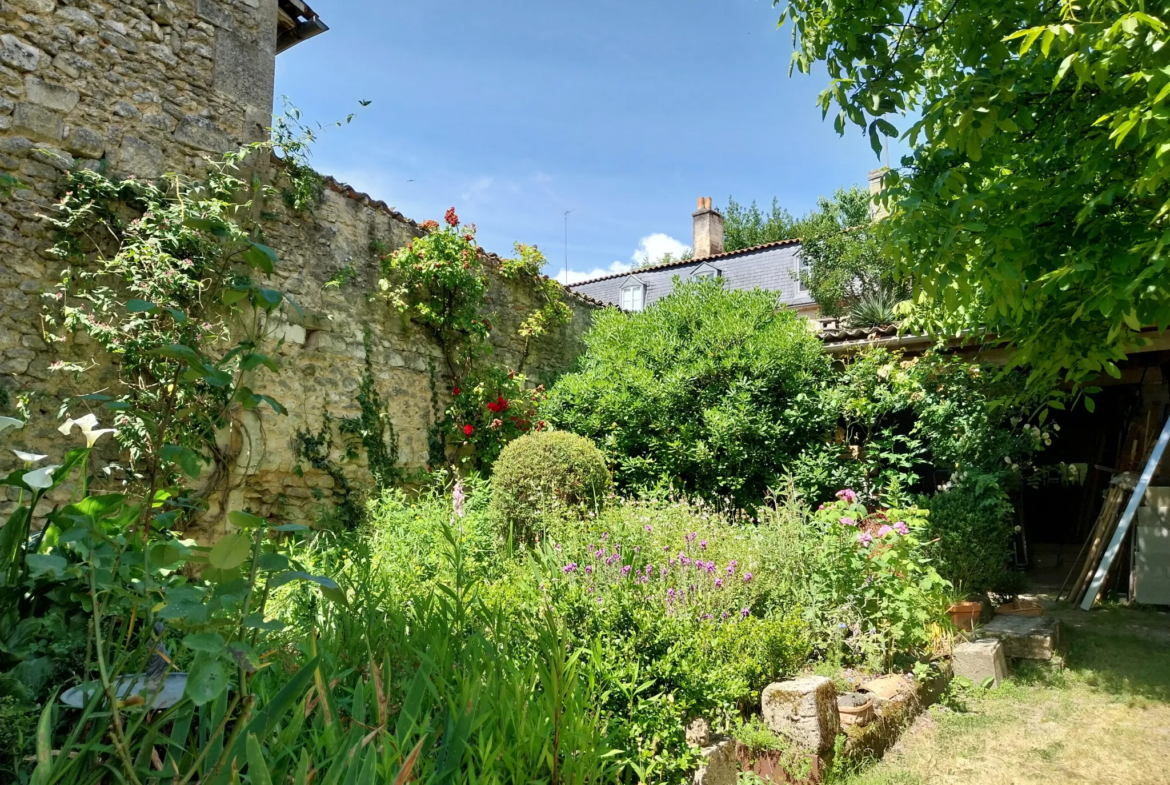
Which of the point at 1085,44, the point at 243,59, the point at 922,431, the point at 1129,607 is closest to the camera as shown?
the point at 1085,44

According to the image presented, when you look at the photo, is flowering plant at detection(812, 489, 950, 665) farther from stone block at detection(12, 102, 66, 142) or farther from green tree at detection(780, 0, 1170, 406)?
stone block at detection(12, 102, 66, 142)

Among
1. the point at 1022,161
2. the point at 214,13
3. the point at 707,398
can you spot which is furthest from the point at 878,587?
the point at 214,13

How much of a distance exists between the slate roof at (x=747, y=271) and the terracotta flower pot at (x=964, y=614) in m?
13.9

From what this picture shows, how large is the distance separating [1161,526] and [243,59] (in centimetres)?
904

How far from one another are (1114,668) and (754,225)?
26.7m

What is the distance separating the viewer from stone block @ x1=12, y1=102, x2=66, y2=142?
4.29 metres

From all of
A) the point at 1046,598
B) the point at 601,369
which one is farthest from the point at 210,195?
the point at 1046,598

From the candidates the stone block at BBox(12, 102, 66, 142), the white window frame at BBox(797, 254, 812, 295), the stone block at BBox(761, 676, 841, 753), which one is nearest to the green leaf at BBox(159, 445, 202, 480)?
the stone block at BBox(761, 676, 841, 753)

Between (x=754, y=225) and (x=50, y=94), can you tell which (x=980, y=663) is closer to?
(x=50, y=94)

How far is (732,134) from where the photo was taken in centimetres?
916

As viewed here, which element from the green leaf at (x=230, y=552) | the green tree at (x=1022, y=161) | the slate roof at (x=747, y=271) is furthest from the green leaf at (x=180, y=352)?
the slate roof at (x=747, y=271)

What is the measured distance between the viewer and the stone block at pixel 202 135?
16.5ft

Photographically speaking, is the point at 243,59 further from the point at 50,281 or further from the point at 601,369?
the point at 601,369

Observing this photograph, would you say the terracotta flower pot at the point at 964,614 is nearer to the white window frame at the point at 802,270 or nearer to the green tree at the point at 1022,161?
the green tree at the point at 1022,161
